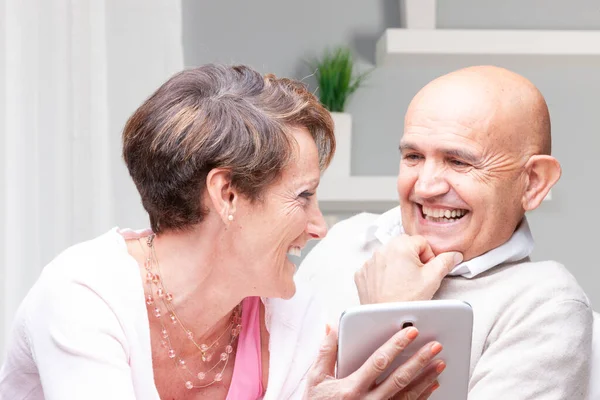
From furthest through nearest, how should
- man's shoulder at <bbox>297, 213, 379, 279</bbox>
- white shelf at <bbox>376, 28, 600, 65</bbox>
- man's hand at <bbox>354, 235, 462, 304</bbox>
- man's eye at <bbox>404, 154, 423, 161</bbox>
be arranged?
white shelf at <bbox>376, 28, 600, 65</bbox>, man's shoulder at <bbox>297, 213, 379, 279</bbox>, man's eye at <bbox>404, 154, 423, 161</bbox>, man's hand at <bbox>354, 235, 462, 304</bbox>

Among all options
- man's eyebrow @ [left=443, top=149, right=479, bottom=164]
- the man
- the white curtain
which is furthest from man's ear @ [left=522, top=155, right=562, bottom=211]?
the white curtain

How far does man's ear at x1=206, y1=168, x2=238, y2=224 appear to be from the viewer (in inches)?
64.0

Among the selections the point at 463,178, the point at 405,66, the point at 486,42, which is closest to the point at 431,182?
the point at 463,178

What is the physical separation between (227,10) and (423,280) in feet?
7.96

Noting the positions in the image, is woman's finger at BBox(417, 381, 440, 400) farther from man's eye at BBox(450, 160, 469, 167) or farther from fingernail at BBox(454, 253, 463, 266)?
man's eye at BBox(450, 160, 469, 167)

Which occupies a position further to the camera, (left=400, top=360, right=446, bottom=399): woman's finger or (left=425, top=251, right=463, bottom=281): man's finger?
(left=425, top=251, right=463, bottom=281): man's finger

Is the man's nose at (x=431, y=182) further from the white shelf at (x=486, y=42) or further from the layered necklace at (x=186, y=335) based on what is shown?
the white shelf at (x=486, y=42)

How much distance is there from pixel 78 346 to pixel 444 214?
0.78 m

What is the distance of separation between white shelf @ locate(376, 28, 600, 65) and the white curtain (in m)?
1.09

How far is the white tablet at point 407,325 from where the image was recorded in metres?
1.49

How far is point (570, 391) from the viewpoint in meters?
1.72

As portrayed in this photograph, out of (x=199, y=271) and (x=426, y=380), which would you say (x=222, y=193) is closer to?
(x=199, y=271)

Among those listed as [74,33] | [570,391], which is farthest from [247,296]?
[74,33]

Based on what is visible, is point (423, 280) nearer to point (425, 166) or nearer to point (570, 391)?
point (425, 166)
